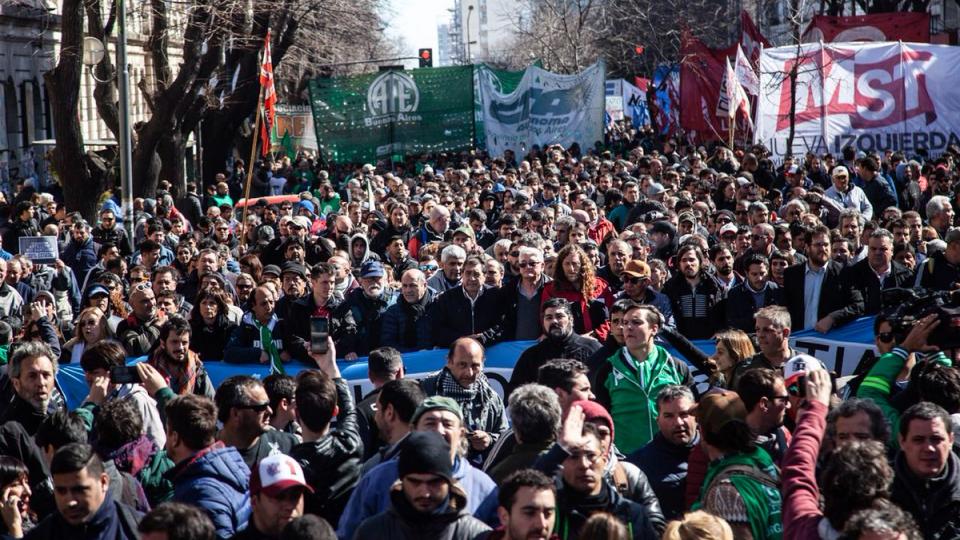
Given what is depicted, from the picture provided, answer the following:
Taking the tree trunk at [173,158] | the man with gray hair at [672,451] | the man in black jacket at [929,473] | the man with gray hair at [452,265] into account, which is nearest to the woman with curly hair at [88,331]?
the man with gray hair at [452,265]

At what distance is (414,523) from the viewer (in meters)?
4.74

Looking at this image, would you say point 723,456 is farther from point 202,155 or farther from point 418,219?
point 202,155

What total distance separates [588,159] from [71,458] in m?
18.9

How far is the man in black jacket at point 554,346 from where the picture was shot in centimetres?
791

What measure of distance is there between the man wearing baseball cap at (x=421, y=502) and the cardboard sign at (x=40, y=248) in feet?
31.8

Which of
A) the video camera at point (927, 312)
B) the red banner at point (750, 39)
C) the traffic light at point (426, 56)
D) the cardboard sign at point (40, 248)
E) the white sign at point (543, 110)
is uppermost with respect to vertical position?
the traffic light at point (426, 56)

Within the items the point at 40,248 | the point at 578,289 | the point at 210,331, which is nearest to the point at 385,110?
the point at 40,248

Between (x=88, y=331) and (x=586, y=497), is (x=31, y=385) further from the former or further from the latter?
(x=586, y=497)

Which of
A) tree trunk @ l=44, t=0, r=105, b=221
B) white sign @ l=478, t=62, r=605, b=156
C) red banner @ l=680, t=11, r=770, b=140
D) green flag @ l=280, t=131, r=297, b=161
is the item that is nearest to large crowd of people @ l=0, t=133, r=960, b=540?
tree trunk @ l=44, t=0, r=105, b=221

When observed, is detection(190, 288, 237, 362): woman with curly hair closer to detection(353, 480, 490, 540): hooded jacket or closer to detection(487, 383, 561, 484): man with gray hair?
detection(487, 383, 561, 484): man with gray hair

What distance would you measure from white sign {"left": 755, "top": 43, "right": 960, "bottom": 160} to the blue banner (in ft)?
44.5

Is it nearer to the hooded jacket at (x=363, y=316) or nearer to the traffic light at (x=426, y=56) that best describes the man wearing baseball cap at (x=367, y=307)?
the hooded jacket at (x=363, y=316)

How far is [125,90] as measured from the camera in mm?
18219

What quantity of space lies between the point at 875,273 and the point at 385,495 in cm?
566
